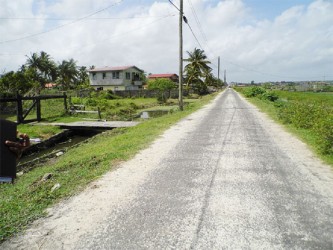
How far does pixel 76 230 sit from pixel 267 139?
762 centimetres

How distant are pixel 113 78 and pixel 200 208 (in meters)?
51.4

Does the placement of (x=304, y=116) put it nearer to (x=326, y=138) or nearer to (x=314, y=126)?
(x=314, y=126)

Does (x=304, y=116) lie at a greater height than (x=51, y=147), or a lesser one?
greater

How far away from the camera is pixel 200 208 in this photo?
4316mm

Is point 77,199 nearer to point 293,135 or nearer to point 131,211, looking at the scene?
point 131,211

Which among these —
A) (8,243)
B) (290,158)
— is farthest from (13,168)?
(290,158)

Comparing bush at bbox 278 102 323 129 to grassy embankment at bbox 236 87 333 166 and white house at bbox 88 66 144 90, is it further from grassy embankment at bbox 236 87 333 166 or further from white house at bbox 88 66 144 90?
white house at bbox 88 66 144 90

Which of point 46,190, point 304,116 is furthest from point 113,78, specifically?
point 46,190

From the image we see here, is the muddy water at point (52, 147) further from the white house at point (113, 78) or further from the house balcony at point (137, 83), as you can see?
the house balcony at point (137, 83)

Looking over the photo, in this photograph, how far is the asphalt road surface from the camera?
3.48 m

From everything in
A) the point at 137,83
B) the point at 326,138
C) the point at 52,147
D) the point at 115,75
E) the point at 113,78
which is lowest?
the point at 52,147

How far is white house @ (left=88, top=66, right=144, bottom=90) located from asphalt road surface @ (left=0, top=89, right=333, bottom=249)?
4738cm

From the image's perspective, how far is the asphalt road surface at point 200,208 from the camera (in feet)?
11.4

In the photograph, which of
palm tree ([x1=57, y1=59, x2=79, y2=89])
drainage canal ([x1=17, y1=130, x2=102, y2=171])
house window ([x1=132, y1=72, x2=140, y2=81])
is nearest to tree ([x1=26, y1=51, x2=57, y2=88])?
palm tree ([x1=57, y1=59, x2=79, y2=89])
